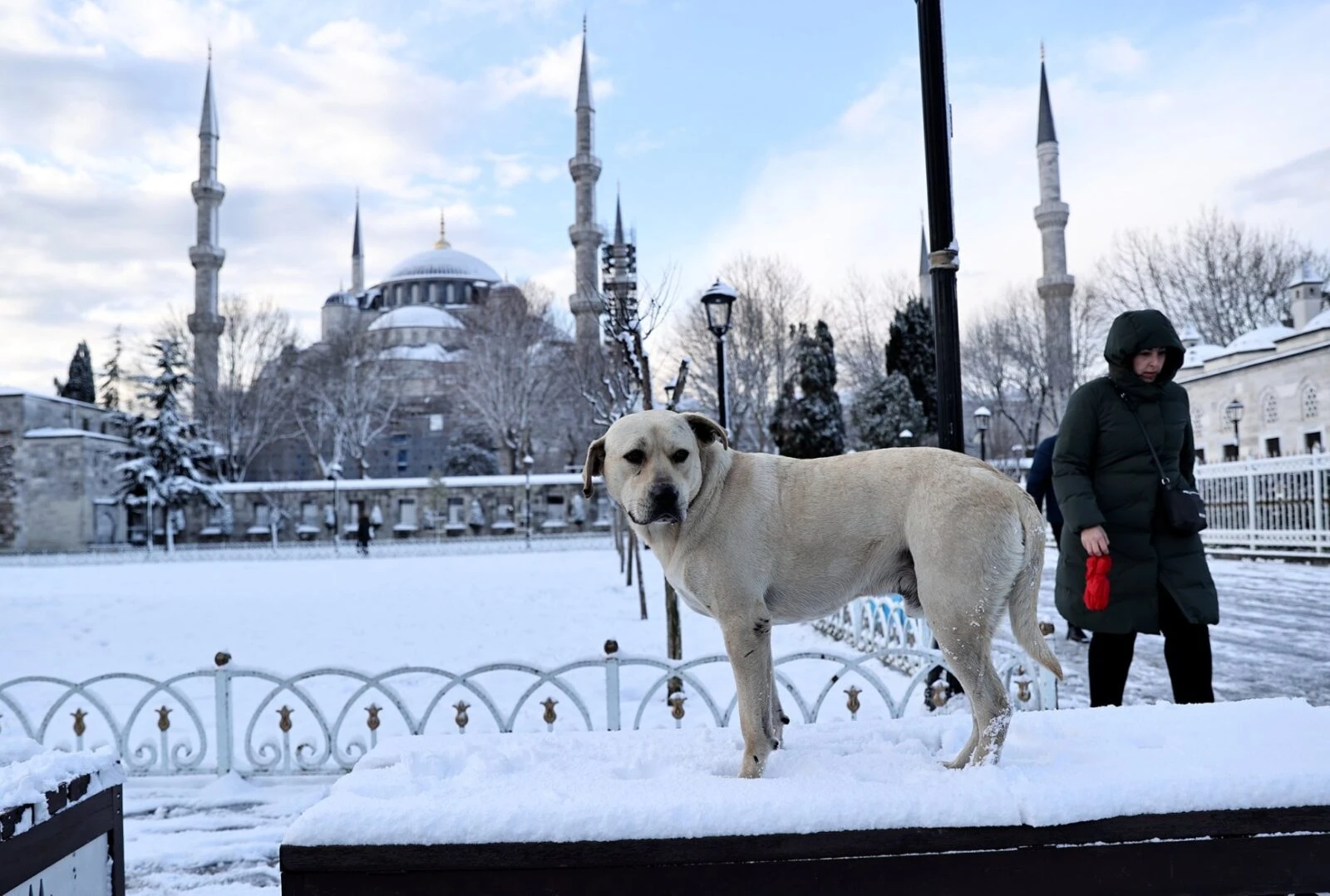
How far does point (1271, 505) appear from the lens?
588 inches

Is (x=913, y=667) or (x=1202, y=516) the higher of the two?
(x=1202, y=516)

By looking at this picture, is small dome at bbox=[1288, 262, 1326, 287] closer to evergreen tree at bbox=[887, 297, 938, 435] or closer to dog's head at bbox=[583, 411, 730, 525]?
evergreen tree at bbox=[887, 297, 938, 435]

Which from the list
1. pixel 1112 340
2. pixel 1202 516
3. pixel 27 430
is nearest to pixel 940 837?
pixel 1202 516

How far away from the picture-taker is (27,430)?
36531 millimetres

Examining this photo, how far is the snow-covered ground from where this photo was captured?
164 inches

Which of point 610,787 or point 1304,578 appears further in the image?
point 1304,578

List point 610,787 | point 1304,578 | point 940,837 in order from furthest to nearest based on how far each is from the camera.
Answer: point 1304,578, point 610,787, point 940,837

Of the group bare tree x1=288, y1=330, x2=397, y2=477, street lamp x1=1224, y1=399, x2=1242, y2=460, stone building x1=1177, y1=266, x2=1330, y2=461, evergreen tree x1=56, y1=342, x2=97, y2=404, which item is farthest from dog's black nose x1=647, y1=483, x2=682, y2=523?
evergreen tree x1=56, y1=342, x2=97, y2=404

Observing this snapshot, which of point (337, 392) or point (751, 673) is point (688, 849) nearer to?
point (751, 673)

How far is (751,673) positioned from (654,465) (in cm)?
59

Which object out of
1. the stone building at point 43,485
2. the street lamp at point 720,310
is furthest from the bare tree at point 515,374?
the street lamp at point 720,310

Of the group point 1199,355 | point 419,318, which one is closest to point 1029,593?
point 1199,355

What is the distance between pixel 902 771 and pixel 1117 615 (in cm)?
143

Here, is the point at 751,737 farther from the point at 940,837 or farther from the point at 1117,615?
the point at 1117,615
